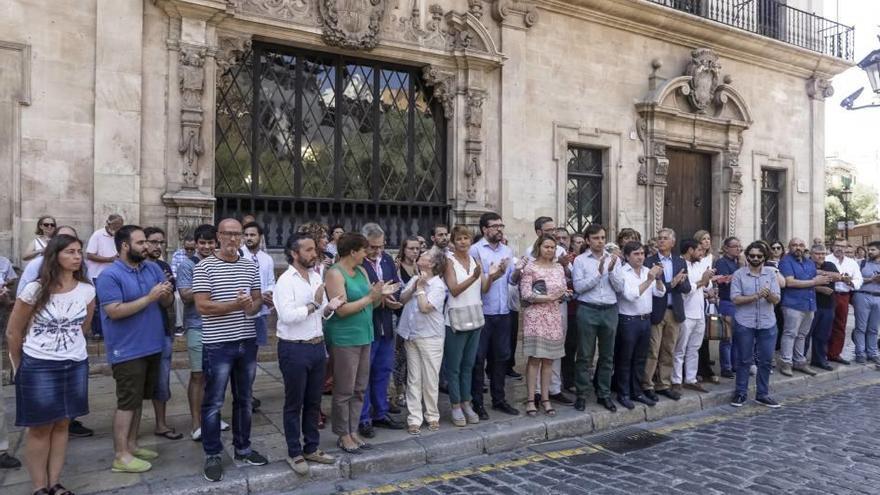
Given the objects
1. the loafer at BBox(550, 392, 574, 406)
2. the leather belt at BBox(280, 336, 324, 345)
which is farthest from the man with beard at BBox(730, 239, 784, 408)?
the leather belt at BBox(280, 336, 324, 345)

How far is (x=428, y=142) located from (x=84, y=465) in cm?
792

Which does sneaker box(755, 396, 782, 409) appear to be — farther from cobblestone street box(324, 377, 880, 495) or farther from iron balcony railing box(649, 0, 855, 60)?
iron balcony railing box(649, 0, 855, 60)

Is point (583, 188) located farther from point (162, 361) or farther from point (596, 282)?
point (162, 361)

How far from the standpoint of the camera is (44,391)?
402 cm

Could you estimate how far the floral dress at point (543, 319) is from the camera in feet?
20.4

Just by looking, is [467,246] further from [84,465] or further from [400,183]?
[400,183]

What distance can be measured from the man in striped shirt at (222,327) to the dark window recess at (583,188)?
9.03 meters

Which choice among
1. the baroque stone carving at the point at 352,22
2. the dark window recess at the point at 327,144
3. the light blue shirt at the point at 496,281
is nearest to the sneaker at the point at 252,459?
the light blue shirt at the point at 496,281

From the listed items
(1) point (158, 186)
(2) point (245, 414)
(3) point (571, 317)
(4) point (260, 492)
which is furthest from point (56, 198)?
(3) point (571, 317)

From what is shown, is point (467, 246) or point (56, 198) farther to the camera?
point (56, 198)

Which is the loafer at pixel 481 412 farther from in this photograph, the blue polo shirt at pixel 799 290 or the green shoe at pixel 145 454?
the blue polo shirt at pixel 799 290

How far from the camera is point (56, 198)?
8016mm

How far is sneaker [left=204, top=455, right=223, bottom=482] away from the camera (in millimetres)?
4422

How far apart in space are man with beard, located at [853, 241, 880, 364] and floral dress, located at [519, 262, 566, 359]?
6262 millimetres
